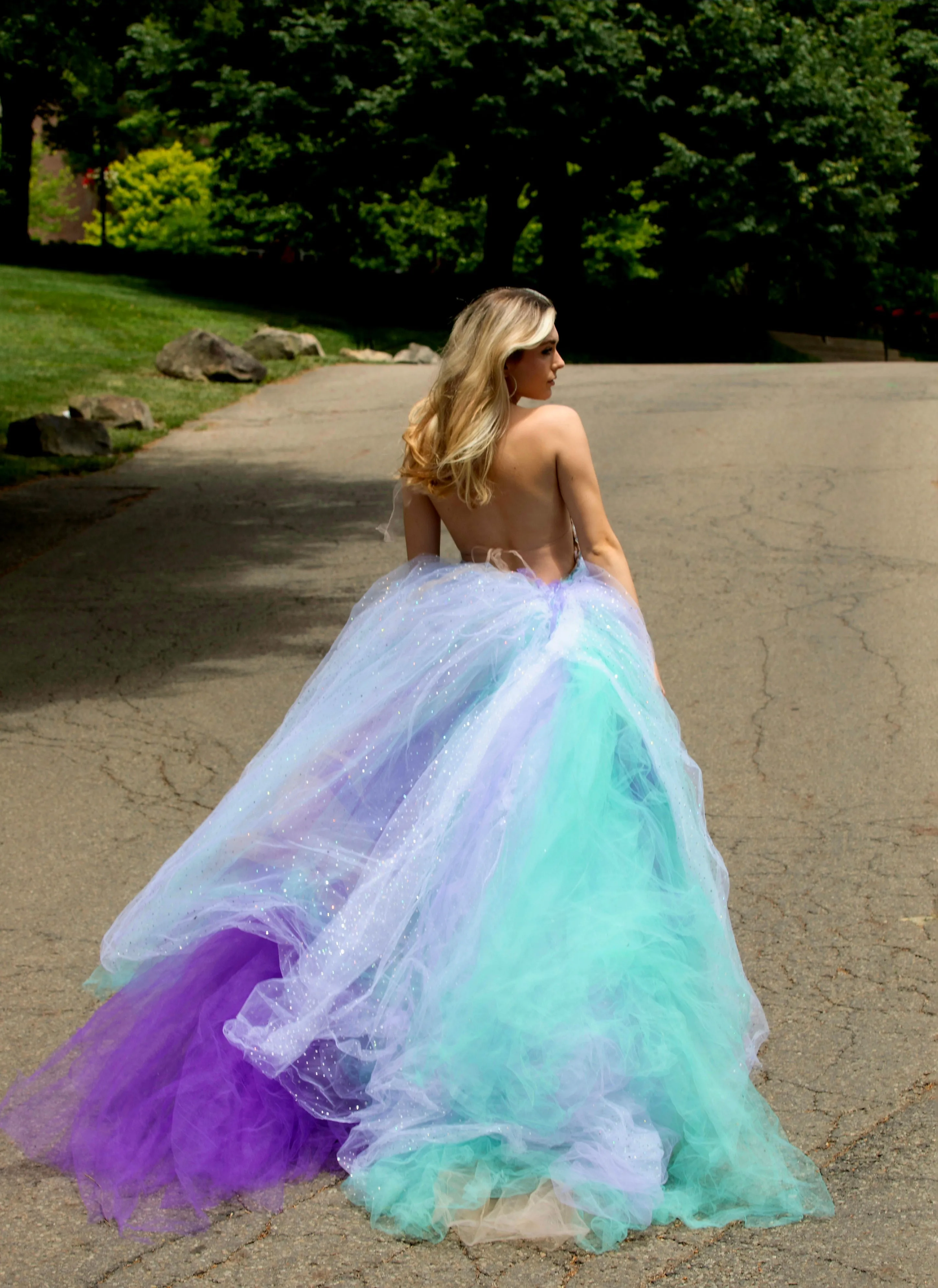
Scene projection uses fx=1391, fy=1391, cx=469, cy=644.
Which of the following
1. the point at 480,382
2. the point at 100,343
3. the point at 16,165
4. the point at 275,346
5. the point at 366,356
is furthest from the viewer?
the point at 16,165

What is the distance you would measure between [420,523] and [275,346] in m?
18.1

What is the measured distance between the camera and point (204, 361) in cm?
1875

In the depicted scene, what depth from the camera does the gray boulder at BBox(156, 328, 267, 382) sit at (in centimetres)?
1872

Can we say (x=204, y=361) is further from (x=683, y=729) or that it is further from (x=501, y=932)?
(x=501, y=932)

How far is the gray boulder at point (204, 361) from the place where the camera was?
737 inches

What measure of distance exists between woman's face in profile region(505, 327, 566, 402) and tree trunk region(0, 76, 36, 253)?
30874 mm

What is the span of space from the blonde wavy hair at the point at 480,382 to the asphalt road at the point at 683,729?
1.76 m

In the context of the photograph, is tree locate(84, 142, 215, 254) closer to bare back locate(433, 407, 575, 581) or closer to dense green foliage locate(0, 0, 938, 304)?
dense green foliage locate(0, 0, 938, 304)

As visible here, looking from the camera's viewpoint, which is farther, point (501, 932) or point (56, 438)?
point (56, 438)

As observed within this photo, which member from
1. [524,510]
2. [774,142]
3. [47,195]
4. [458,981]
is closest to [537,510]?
[524,510]

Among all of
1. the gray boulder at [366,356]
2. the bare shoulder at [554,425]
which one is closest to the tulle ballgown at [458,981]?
the bare shoulder at [554,425]

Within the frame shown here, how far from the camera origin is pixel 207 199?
42.9 meters

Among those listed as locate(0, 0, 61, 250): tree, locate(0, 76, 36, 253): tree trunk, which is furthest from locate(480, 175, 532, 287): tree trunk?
locate(0, 76, 36, 253): tree trunk

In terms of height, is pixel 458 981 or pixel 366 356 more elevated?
pixel 366 356
